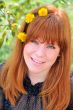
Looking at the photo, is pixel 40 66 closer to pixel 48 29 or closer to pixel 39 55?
pixel 39 55

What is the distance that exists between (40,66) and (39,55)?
0.25 ft

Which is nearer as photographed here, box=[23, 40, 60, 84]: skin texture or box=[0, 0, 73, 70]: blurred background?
box=[23, 40, 60, 84]: skin texture

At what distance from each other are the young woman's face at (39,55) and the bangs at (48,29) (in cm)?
4

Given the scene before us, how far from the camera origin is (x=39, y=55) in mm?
2520

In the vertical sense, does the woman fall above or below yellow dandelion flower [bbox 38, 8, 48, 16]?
below

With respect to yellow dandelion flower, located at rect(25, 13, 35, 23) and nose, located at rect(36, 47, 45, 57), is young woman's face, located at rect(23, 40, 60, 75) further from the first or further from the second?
yellow dandelion flower, located at rect(25, 13, 35, 23)

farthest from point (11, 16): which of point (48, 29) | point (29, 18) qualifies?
point (48, 29)

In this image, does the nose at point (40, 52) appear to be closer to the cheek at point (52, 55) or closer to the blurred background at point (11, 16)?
the cheek at point (52, 55)

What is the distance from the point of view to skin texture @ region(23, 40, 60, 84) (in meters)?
2.53

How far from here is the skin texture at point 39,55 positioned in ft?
8.31

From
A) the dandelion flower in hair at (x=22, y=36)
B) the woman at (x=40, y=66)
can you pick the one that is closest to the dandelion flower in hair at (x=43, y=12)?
the woman at (x=40, y=66)

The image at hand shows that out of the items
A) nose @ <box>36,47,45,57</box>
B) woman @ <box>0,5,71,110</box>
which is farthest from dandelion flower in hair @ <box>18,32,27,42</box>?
nose @ <box>36,47,45,57</box>

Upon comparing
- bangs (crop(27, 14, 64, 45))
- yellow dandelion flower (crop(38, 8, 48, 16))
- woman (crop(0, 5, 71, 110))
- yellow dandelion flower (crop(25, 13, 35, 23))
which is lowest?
woman (crop(0, 5, 71, 110))

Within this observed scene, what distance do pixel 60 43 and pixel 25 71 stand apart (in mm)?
297
